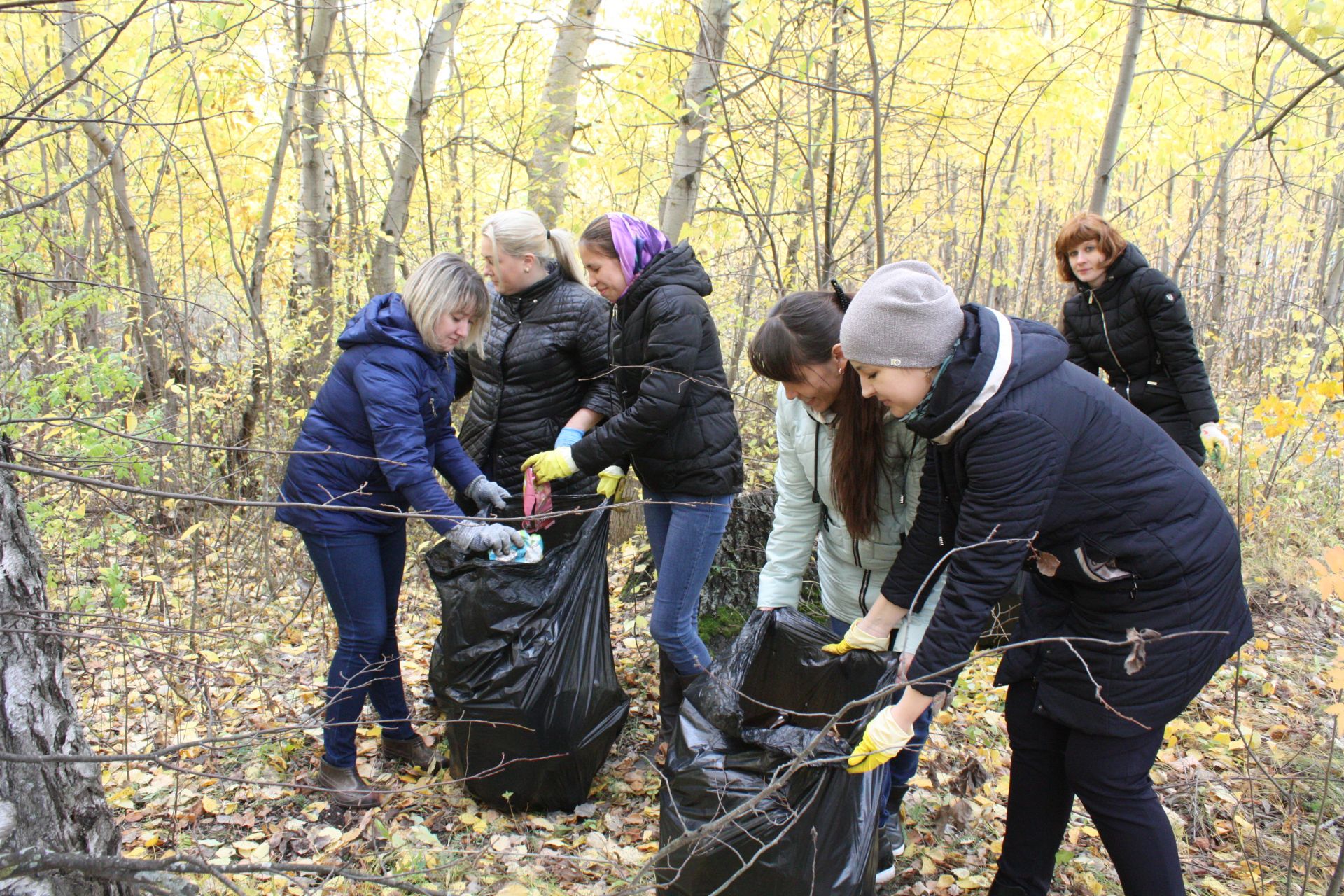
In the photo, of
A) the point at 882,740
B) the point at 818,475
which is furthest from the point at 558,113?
the point at 882,740

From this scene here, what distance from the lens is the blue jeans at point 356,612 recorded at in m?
2.29

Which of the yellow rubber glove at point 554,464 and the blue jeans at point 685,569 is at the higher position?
the yellow rubber glove at point 554,464

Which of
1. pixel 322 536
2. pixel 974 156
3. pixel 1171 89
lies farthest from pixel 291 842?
pixel 974 156

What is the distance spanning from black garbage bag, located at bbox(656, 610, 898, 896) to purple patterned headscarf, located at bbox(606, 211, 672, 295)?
1109 mm

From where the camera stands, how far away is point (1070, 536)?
1.59 metres

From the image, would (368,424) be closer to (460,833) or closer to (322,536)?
(322,536)

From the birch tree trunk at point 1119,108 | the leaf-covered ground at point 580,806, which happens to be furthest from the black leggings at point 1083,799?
the birch tree trunk at point 1119,108

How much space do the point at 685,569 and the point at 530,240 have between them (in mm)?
1151

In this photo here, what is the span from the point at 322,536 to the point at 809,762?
57.8 inches

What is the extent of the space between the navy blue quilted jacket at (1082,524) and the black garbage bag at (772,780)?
0.28 metres

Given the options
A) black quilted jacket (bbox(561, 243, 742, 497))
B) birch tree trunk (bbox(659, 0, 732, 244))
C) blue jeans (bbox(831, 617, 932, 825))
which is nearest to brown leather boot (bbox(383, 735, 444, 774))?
black quilted jacket (bbox(561, 243, 742, 497))

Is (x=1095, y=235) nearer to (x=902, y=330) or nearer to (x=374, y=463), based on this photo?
(x=902, y=330)

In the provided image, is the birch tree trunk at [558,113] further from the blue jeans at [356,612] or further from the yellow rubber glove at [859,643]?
the yellow rubber glove at [859,643]

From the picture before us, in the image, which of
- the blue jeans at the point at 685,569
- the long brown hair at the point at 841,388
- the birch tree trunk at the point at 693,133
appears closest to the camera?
the long brown hair at the point at 841,388
